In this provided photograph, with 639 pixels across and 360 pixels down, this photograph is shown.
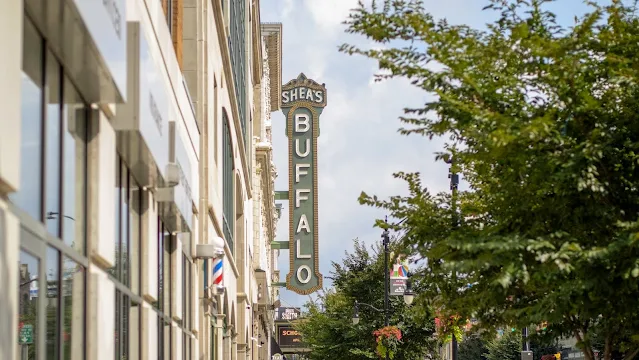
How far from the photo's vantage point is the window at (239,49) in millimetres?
37312

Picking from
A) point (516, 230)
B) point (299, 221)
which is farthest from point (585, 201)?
point (299, 221)

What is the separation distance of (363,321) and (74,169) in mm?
43550

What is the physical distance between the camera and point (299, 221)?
85312mm

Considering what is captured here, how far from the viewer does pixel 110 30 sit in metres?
9.13

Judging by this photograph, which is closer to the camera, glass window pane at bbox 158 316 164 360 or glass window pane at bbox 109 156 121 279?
glass window pane at bbox 109 156 121 279

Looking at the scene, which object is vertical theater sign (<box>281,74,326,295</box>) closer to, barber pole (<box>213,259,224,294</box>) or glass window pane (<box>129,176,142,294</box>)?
barber pole (<box>213,259,224,294</box>)

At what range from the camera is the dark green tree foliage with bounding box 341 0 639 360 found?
1130 centimetres

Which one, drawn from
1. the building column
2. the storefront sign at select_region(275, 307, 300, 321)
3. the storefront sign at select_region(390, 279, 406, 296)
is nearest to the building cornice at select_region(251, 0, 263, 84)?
the storefront sign at select_region(390, 279, 406, 296)

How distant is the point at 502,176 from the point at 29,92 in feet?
21.2

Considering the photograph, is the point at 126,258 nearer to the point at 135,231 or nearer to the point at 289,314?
the point at 135,231

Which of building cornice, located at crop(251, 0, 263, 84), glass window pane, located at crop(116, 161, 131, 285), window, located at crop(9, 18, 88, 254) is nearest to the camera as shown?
window, located at crop(9, 18, 88, 254)

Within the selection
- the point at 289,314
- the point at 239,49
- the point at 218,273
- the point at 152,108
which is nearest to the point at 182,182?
the point at 152,108

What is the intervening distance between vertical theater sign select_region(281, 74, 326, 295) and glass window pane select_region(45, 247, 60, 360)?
7432 cm

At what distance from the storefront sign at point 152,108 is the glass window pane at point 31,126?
2.31 m
